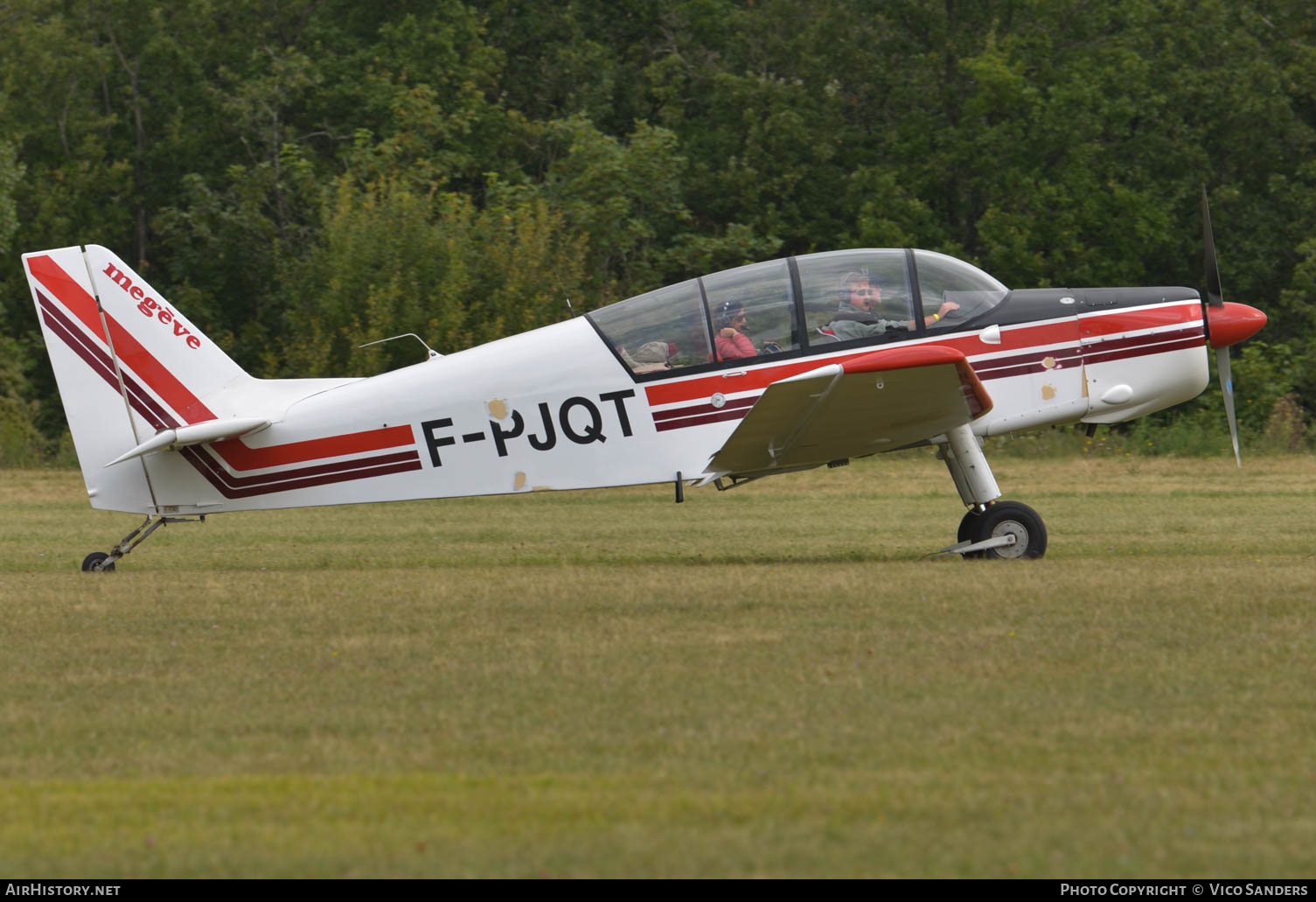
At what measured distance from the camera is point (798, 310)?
415 inches

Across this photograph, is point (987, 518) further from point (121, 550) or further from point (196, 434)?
point (121, 550)

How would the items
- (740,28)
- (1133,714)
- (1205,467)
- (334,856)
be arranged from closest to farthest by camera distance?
(334,856) < (1133,714) < (1205,467) < (740,28)

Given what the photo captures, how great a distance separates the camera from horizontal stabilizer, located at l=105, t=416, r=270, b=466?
34.3ft

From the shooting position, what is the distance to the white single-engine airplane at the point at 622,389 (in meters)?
10.6

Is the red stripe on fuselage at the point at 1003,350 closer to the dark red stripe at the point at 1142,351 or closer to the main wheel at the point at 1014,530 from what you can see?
the dark red stripe at the point at 1142,351

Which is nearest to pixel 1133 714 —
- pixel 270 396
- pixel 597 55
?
pixel 270 396

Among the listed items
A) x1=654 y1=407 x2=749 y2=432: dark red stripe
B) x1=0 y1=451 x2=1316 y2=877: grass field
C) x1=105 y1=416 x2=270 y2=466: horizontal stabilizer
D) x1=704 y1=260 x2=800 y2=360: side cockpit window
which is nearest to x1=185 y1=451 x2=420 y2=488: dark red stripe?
x1=105 y1=416 x2=270 y2=466: horizontal stabilizer

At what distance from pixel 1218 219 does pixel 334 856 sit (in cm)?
3288

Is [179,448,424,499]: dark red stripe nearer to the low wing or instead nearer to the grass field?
the grass field

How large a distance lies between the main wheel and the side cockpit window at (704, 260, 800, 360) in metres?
1.91

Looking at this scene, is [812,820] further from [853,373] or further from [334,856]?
[853,373]

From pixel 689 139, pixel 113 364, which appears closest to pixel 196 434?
pixel 113 364

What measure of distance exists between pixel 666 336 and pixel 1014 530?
289cm

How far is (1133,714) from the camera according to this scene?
5.72 meters
